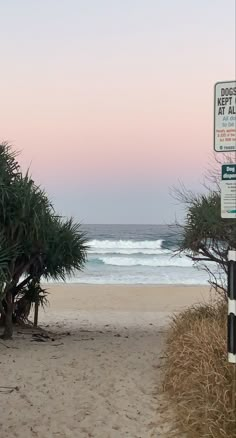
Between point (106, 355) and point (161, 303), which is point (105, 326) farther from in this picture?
point (161, 303)

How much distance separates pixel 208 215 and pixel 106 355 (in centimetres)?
293

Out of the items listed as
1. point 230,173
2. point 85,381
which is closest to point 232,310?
point 230,173

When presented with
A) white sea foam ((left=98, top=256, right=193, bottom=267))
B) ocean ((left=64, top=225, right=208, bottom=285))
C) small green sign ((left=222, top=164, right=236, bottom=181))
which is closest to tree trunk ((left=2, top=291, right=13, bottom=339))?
small green sign ((left=222, top=164, right=236, bottom=181))

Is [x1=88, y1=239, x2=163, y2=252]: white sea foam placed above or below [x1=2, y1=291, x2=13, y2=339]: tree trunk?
below

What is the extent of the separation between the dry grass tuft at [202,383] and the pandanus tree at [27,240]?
3.34 meters

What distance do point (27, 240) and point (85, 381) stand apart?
3534 mm

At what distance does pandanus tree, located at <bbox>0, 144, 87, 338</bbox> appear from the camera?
30.0 ft

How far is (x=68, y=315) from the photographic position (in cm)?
1492

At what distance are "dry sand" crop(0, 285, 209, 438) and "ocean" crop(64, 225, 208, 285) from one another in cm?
1054

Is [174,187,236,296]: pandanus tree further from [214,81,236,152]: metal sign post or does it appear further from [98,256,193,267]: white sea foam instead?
[98,256,193,267]: white sea foam

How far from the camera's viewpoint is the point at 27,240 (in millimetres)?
9461

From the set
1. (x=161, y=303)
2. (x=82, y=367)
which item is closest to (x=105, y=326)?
(x=82, y=367)

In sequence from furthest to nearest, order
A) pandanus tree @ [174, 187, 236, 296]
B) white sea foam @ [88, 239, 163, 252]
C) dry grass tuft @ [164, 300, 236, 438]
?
white sea foam @ [88, 239, 163, 252], pandanus tree @ [174, 187, 236, 296], dry grass tuft @ [164, 300, 236, 438]

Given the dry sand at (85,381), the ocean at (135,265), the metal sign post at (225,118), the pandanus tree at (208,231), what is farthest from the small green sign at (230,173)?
the ocean at (135,265)
